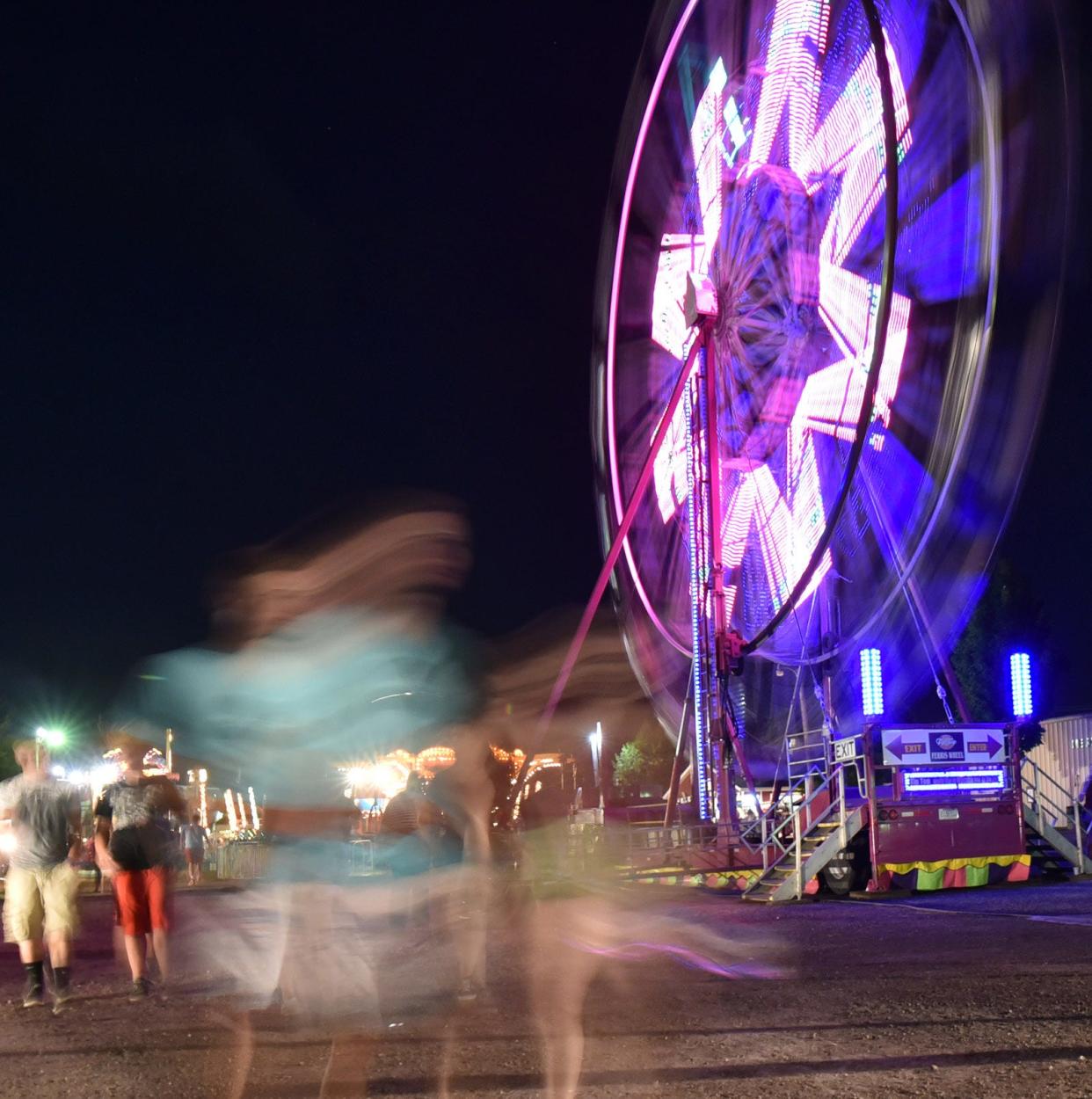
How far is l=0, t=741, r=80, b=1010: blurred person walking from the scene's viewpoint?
7.78 m

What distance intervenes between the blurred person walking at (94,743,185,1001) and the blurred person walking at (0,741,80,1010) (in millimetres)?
278

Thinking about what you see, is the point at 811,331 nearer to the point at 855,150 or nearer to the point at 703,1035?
the point at 855,150

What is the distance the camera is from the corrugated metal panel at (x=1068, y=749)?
42625 mm

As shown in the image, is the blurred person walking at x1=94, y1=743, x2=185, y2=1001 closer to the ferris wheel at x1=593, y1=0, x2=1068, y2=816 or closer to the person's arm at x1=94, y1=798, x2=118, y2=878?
the person's arm at x1=94, y1=798, x2=118, y2=878

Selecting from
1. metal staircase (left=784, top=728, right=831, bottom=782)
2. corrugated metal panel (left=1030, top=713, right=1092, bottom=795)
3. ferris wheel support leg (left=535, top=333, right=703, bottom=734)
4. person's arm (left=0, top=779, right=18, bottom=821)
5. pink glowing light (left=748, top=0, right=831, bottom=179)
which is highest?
pink glowing light (left=748, top=0, right=831, bottom=179)

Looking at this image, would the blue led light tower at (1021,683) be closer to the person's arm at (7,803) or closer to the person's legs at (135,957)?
the person's legs at (135,957)

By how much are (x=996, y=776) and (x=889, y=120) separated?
26.1ft

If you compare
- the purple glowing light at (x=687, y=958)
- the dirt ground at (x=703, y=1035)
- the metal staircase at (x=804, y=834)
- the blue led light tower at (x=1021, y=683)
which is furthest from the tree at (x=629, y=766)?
the dirt ground at (x=703, y=1035)

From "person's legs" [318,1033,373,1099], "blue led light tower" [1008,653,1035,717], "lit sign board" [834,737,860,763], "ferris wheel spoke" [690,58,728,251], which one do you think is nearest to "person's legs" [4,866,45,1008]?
"person's legs" [318,1033,373,1099]

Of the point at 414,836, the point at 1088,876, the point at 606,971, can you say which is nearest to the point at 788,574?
the point at 1088,876

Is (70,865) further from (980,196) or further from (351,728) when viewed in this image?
(980,196)

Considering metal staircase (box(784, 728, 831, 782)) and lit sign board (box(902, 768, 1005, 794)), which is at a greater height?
metal staircase (box(784, 728, 831, 782))

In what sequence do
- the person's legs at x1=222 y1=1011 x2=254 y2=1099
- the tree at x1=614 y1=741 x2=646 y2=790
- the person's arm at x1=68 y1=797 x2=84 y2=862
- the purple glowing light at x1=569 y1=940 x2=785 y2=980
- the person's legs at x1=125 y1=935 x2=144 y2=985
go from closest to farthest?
the person's legs at x1=222 y1=1011 x2=254 y2=1099
the person's legs at x1=125 y1=935 x2=144 y2=985
the purple glowing light at x1=569 y1=940 x2=785 y2=980
the person's arm at x1=68 y1=797 x2=84 y2=862
the tree at x1=614 y1=741 x2=646 y2=790

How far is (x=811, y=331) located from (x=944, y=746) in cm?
543
